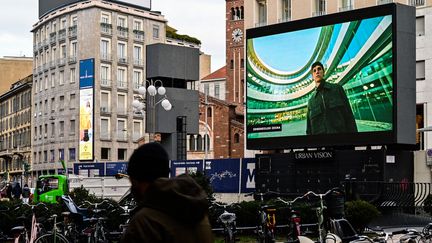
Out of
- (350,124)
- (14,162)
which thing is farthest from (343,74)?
(14,162)

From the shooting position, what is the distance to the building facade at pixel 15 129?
98.8m

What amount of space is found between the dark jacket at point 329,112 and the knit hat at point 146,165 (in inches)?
1065

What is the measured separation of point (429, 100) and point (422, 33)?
428cm

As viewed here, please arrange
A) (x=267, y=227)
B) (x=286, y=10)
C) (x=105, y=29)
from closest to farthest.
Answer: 1. (x=267, y=227)
2. (x=286, y=10)
3. (x=105, y=29)

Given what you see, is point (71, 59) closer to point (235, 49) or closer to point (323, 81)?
point (235, 49)

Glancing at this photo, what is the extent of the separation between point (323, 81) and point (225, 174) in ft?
24.6

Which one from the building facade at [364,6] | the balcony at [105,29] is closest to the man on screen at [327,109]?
the building facade at [364,6]

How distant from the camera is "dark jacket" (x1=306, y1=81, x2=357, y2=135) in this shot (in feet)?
102

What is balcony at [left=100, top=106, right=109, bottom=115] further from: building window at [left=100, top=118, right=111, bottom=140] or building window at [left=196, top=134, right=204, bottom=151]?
building window at [left=196, top=134, right=204, bottom=151]

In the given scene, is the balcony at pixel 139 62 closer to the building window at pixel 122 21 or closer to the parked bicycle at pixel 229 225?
→ the building window at pixel 122 21

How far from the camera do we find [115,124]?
8569cm

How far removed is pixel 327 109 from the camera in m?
32.0

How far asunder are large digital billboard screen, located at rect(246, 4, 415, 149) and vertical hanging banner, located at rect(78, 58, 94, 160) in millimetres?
48329

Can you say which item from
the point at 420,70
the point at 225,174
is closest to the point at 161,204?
the point at 225,174
